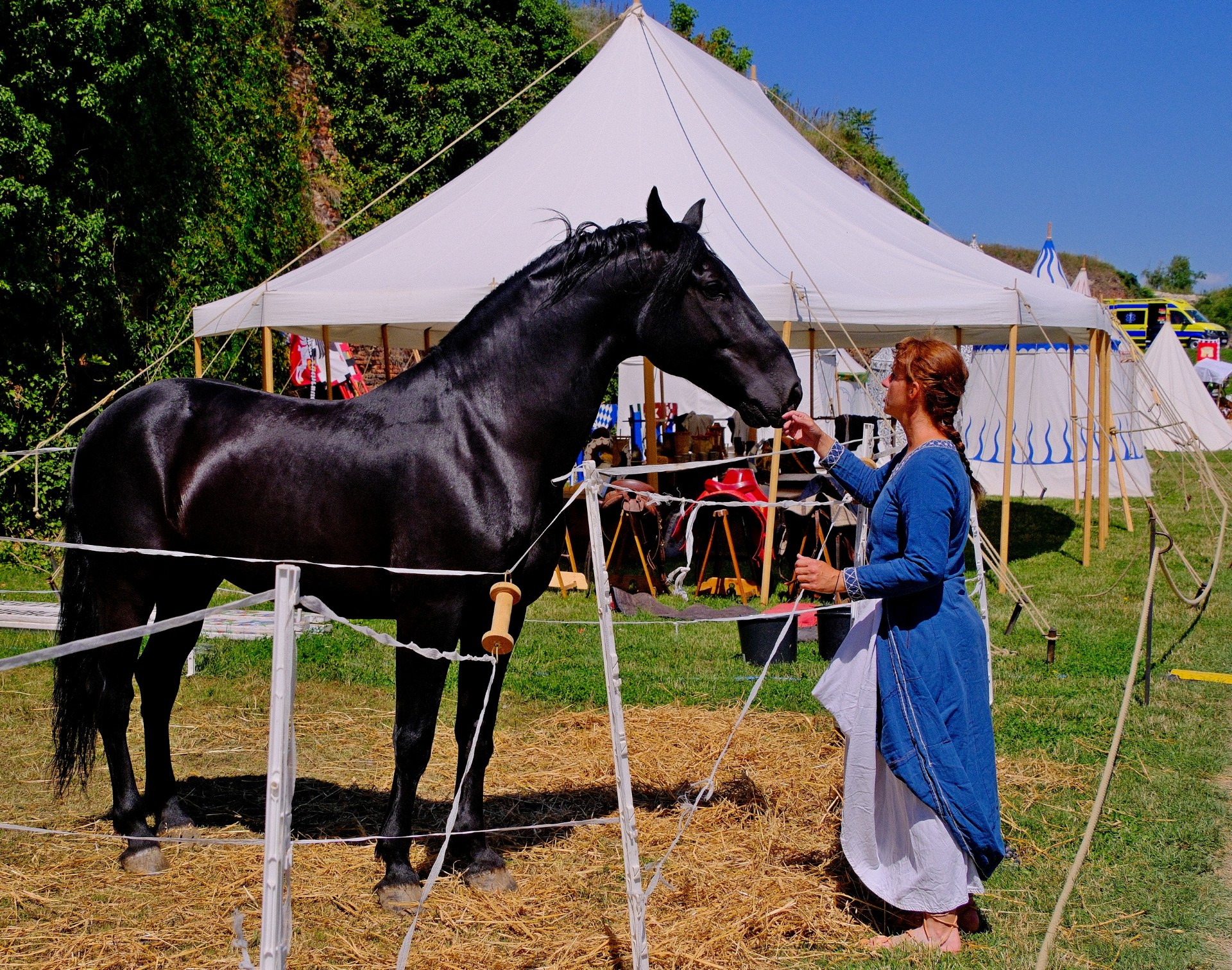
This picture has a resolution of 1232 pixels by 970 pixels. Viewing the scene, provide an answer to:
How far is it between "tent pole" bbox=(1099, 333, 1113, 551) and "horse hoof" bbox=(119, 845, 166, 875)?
9.03 meters

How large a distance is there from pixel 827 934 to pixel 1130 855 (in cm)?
126

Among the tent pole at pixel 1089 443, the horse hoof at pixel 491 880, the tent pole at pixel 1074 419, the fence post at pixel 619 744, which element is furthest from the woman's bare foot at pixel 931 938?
the tent pole at pixel 1074 419

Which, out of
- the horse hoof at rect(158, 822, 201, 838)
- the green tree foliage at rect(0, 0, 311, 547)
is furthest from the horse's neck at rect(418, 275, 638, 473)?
the green tree foliage at rect(0, 0, 311, 547)

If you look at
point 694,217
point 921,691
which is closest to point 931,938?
point 921,691

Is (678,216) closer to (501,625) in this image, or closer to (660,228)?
(660,228)

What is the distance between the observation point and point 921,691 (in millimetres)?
2699

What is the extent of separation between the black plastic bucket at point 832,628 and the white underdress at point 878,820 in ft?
9.67

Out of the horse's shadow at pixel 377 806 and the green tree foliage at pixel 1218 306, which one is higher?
the green tree foliage at pixel 1218 306

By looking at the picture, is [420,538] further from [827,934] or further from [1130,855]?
[1130,855]

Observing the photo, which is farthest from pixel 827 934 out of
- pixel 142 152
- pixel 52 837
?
pixel 142 152

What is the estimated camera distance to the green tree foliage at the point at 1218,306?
58188 millimetres

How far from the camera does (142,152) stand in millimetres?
10641

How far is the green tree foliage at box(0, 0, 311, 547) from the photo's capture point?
29.9 feet

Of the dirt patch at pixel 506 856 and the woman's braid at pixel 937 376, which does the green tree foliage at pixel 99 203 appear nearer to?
the dirt patch at pixel 506 856
